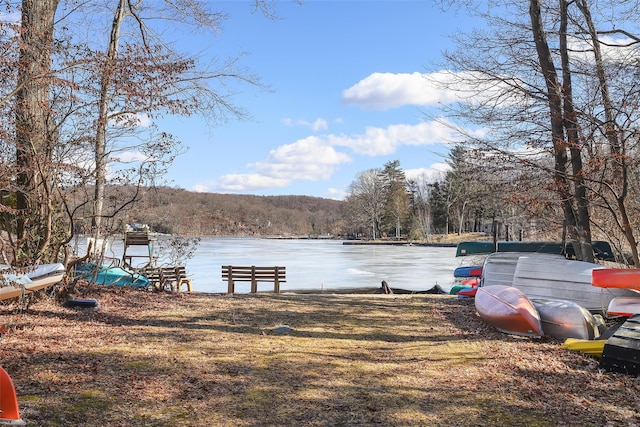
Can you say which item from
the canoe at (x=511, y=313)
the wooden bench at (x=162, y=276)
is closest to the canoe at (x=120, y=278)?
the wooden bench at (x=162, y=276)

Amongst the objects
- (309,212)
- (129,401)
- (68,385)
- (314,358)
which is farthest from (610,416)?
(309,212)

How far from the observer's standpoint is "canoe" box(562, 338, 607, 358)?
5.45 m

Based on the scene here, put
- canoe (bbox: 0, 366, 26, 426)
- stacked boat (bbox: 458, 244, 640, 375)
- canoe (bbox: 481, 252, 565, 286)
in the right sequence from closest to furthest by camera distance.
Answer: canoe (bbox: 0, 366, 26, 426)
stacked boat (bbox: 458, 244, 640, 375)
canoe (bbox: 481, 252, 565, 286)

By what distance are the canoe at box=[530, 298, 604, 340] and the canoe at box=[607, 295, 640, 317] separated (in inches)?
18.9

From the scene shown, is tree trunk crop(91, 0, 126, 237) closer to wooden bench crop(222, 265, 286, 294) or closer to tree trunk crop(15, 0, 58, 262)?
tree trunk crop(15, 0, 58, 262)

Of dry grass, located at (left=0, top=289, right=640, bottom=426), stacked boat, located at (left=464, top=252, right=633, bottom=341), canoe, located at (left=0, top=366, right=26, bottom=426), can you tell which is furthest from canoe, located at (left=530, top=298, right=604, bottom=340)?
canoe, located at (left=0, top=366, right=26, bottom=426)

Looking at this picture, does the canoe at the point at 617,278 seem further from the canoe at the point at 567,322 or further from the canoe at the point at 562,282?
the canoe at the point at 567,322

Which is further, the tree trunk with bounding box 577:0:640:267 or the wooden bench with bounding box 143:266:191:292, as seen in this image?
the wooden bench with bounding box 143:266:191:292

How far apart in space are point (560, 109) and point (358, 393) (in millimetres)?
6595

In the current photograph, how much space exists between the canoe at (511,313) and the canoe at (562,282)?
1518 mm

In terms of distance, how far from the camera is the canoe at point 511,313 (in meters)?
6.48

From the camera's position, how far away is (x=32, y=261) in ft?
22.9

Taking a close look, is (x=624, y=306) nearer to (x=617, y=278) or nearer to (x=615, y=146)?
(x=617, y=278)

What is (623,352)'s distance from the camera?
4.89m
